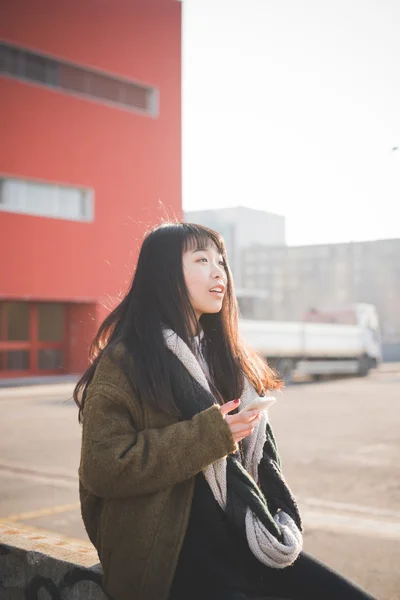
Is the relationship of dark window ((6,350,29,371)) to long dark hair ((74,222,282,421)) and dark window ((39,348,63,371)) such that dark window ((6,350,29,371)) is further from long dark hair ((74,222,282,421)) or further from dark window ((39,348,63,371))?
long dark hair ((74,222,282,421))

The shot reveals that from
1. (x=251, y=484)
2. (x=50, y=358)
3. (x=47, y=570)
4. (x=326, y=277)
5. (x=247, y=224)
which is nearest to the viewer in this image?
(x=251, y=484)

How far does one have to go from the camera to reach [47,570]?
2.89 metres

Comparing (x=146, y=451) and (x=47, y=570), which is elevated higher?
(x=146, y=451)

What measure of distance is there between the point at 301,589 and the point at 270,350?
2132 cm

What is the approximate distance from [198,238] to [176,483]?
824 mm

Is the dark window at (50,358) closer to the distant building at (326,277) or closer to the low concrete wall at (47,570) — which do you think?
the low concrete wall at (47,570)

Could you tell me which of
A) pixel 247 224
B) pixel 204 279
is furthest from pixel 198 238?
pixel 247 224

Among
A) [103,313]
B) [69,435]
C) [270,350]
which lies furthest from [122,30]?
[69,435]

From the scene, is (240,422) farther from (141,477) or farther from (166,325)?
(166,325)

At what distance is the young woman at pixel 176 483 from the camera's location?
217 cm

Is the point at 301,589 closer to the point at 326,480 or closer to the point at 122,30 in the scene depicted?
the point at 326,480

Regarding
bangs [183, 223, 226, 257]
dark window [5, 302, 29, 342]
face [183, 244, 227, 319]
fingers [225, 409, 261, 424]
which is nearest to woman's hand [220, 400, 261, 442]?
fingers [225, 409, 261, 424]

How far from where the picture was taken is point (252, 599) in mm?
2250

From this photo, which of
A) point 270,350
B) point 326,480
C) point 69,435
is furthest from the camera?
point 270,350
